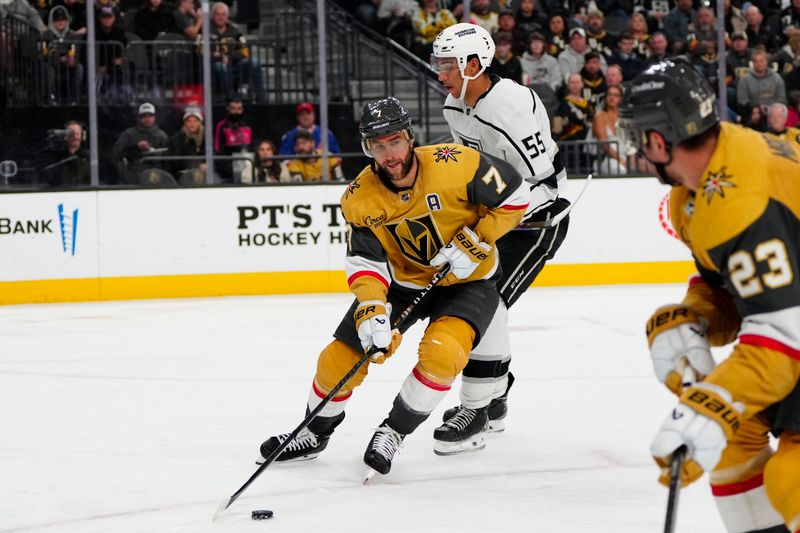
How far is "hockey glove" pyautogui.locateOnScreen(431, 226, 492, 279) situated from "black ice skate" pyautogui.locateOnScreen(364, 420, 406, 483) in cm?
52

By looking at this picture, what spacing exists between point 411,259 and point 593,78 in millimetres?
6224

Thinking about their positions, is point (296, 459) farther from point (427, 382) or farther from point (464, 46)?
point (464, 46)

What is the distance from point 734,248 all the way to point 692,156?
192 mm

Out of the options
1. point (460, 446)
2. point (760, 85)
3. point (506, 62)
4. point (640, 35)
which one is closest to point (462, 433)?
point (460, 446)

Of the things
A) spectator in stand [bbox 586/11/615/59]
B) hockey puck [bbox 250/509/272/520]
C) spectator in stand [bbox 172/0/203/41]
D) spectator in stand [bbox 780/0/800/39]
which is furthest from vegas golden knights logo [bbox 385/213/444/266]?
spectator in stand [bbox 780/0/800/39]

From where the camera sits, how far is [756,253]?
1.84m

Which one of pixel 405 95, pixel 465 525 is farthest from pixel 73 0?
pixel 465 525

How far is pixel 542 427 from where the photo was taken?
4.12m

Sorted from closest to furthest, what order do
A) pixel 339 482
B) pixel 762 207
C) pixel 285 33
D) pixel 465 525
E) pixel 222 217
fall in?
pixel 762 207
pixel 465 525
pixel 339 482
pixel 222 217
pixel 285 33

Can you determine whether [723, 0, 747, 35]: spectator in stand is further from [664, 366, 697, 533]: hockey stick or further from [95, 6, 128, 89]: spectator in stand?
[664, 366, 697, 533]: hockey stick

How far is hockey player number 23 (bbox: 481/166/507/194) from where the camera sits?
363cm

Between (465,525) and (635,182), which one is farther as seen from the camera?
(635,182)

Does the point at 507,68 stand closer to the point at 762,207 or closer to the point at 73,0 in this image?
the point at 73,0

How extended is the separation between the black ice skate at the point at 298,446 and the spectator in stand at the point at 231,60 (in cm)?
615
